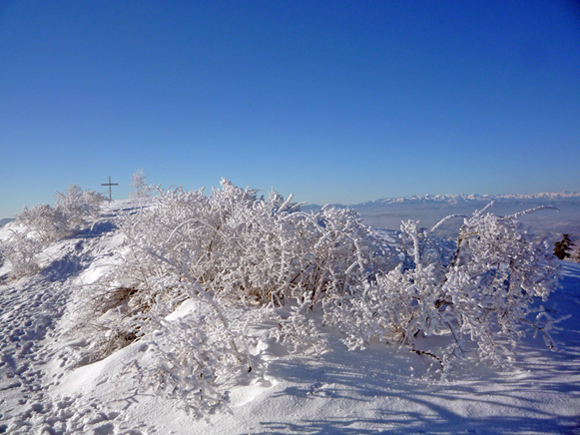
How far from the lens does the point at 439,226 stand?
3.44 meters

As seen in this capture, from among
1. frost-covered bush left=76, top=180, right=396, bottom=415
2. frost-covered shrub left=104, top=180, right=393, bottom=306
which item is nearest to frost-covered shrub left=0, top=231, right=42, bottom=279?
frost-covered bush left=76, top=180, right=396, bottom=415

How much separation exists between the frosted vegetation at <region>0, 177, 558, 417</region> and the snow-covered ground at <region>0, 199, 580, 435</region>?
132 millimetres

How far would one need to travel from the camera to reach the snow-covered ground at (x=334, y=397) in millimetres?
2020

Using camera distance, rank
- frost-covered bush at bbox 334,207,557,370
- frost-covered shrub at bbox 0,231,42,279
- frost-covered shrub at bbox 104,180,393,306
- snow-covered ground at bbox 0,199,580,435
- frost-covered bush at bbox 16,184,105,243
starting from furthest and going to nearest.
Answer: frost-covered bush at bbox 16,184,105,243 < frost-covered shrub at bbox 0,231,42,279 < frost-covered shrub at bbox 104,180,393,306 < frost-covered bush at bbox 334,207,557,370 < snow-covered ground at bbox 0,199,580,435

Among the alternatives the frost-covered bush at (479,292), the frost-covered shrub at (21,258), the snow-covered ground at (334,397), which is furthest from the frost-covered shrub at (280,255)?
the frost-covered shrub at (21,258)

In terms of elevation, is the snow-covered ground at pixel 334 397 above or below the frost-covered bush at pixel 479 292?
below

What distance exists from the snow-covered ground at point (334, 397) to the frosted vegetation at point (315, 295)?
0.13 meters

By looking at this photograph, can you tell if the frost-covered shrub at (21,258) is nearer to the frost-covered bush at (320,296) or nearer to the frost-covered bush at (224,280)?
the frost-covered bush at (224,280)

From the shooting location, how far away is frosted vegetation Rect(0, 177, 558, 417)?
92.2 inches

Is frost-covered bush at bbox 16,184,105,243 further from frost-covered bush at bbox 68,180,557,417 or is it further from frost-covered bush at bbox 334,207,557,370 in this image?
frost-covered bush at bbox 334,207,557,370

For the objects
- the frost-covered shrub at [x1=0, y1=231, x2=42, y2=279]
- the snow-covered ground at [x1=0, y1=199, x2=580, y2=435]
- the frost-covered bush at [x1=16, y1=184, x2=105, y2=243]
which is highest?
the frost-covered bush at [x1=16, y1=184, x2=105, y2=243]

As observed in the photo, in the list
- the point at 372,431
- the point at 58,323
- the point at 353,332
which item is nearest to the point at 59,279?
the point at 58,323

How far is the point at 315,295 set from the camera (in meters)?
3.39

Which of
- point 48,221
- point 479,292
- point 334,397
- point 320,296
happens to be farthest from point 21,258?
point 479,292
